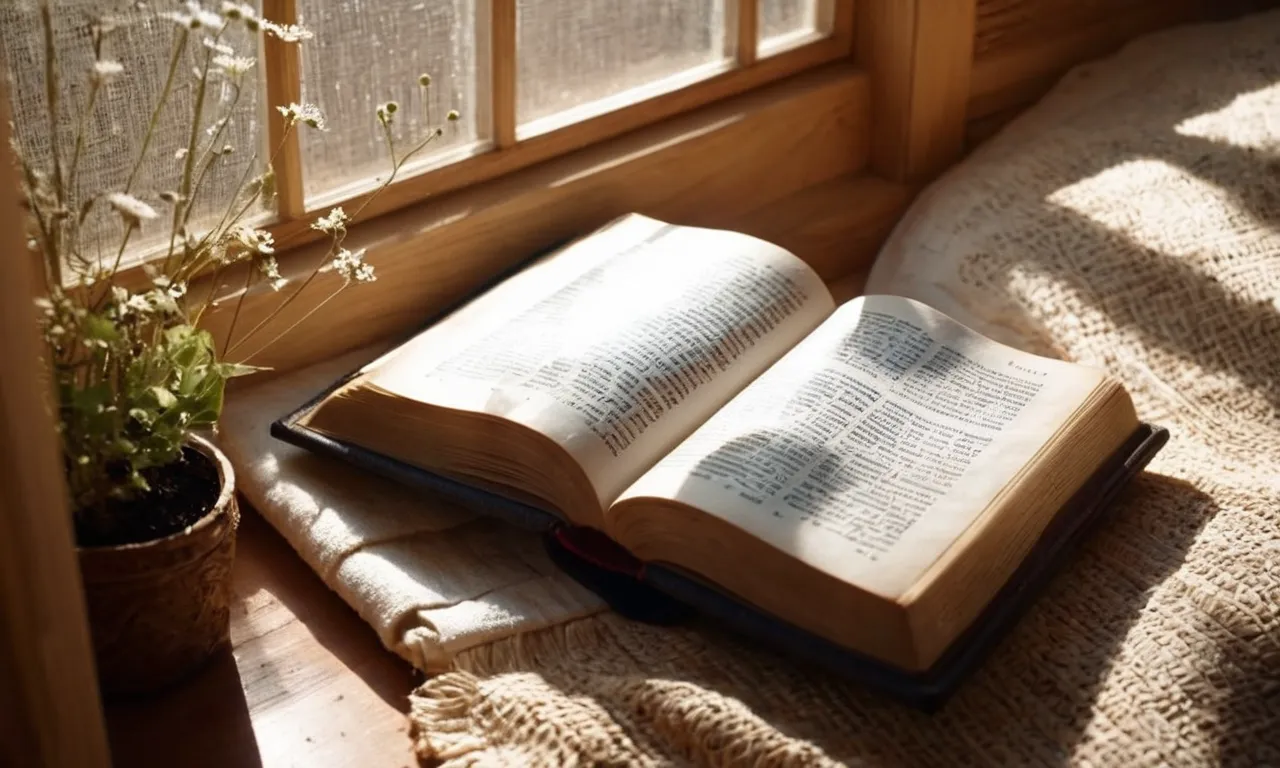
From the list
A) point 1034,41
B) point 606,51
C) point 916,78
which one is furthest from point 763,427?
point 1034,41

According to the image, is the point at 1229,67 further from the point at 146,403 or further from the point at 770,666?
the point at 146,403

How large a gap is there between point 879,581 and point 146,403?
41 centimetres

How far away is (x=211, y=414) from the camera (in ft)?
2.81

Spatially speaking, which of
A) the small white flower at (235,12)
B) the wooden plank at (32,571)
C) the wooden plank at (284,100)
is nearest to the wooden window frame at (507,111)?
the wooden plank at (284,100)

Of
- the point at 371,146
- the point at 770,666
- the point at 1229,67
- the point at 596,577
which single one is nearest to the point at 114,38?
the point at 371,146

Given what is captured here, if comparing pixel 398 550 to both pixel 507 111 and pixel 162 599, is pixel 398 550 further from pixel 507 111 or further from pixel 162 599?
pixel 507 111

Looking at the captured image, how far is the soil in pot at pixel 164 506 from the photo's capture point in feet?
2.70

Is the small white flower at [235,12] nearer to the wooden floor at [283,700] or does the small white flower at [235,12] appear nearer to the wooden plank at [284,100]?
the wooden plank at [284,100]

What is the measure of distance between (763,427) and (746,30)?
0.51 m

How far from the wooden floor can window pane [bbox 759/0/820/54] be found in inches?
26.7

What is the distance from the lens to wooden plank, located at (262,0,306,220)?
1016 millimetres

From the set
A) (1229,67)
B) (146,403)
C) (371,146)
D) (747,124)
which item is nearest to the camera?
(146,403)

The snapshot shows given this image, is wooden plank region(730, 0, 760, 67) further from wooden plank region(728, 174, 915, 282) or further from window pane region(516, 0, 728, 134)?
wooden plank region(728, 174, 915, 282)

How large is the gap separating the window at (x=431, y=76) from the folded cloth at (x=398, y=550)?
174 mm
